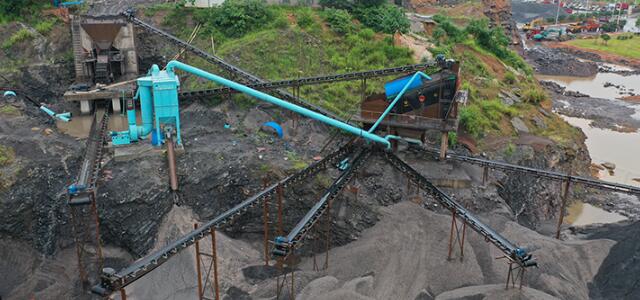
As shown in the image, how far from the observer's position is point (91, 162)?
23734 mm

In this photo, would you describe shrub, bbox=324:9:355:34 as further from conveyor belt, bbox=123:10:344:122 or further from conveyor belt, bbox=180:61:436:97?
conveyor belt, bbox=180:61:436:97

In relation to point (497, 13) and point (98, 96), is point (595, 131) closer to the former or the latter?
point (497, 13)

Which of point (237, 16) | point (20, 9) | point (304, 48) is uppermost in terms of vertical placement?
point (20, 9)

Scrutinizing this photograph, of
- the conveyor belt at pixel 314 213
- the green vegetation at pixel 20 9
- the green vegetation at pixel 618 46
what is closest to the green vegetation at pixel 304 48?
the conveyor belt at pixel 314 213

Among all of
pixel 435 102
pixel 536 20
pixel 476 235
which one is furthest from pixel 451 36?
pixel 536 20

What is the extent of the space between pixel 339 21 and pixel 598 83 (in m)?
43.1

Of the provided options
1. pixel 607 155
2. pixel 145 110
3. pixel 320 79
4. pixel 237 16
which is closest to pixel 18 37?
pixel 237 16

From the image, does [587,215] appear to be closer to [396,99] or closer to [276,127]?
[396,99]

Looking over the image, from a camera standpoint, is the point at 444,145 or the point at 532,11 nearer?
the point at 444,145

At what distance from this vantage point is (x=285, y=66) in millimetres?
34875

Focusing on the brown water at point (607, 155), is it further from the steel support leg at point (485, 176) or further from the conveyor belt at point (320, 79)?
the conveyor belt at point (320, 79)

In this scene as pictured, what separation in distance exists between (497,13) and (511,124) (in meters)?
40.9

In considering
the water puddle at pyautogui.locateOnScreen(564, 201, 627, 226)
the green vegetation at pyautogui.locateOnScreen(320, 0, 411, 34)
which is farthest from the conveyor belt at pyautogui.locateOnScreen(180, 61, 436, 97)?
the water puddle at pyautogui.locateOnScreen(564, 201, 627, 226)

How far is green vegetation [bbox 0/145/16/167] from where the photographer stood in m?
24.7
